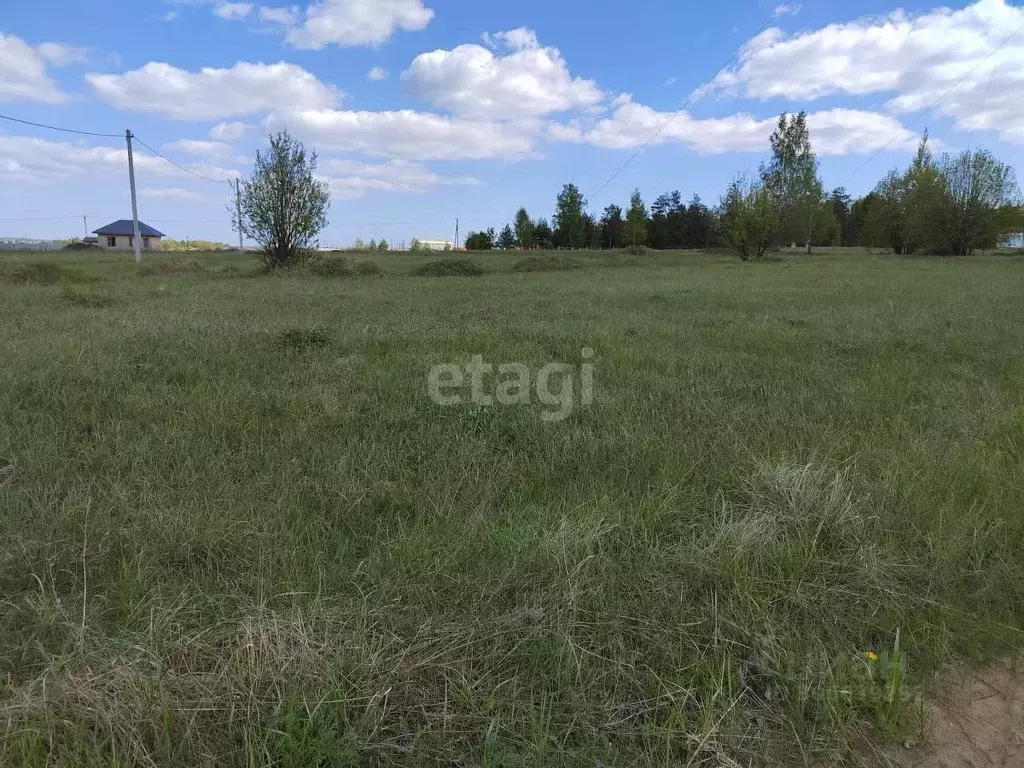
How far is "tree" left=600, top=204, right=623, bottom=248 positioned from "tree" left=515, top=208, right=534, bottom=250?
740cm

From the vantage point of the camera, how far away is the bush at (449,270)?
68.4ft

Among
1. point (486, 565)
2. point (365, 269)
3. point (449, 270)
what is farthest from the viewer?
point (449, 270)

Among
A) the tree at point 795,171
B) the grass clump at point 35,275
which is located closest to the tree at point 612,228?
Answer: the tree at point 795,171

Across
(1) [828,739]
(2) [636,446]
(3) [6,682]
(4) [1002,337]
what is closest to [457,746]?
(1) [828,739]

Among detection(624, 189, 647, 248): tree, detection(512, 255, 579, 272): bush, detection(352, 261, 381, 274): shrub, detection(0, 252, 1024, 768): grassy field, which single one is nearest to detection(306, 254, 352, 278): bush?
detection(352, 261, 381, 274): shrub

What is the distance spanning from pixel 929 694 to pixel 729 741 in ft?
2.46

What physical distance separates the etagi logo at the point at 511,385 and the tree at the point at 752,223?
3056 cm

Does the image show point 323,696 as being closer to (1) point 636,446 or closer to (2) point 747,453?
(1) point 636,446

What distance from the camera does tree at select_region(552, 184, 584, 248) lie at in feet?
171

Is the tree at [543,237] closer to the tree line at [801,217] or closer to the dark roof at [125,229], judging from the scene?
the tree line at [801,217]

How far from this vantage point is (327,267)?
19.8 metres

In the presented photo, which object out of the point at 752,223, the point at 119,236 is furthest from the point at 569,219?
the point at 119,236

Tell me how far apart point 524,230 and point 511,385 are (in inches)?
2257

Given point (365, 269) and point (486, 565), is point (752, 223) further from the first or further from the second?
point (486, 565)
